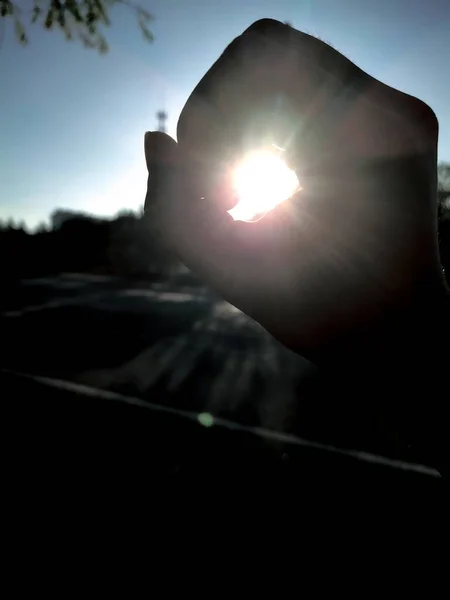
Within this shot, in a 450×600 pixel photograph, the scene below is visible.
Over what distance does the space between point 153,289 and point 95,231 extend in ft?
68.3

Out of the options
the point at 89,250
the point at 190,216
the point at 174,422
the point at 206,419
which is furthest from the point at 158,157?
the point at 89,250

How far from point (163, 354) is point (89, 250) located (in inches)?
1280

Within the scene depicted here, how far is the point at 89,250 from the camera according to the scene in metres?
39.1

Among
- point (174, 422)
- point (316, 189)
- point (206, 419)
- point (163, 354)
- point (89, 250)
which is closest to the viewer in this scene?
point (316, 189)

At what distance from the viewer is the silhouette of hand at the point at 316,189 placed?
0.77 m

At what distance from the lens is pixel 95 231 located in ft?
131

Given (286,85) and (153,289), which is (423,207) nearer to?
(286,85)

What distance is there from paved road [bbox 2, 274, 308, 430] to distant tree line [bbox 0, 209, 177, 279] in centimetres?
1699

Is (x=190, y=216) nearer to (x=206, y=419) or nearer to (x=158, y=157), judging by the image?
(x=158, y=157)

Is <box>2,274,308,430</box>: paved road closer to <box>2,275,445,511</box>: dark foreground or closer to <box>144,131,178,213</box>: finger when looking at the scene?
<box>2,275,445,511</box>: dark foreground

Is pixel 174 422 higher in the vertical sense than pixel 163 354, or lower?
higher

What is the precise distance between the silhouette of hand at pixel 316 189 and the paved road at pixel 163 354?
213 inches

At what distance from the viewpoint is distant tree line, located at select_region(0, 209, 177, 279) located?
106 feet

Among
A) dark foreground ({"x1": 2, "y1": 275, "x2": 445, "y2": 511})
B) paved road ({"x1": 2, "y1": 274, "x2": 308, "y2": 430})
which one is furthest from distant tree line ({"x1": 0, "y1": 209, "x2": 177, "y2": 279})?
dark foreground ({"x1": 2, "y1": 275, "x2": 445, "y2": 511})
